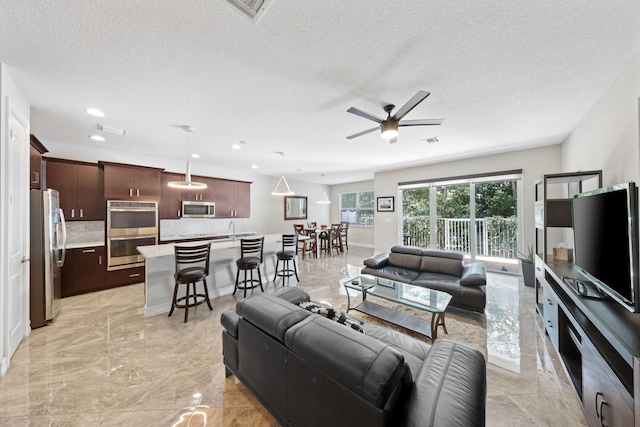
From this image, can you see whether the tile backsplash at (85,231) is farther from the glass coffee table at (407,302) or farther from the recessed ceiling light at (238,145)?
the glass coffee table at (407,302)

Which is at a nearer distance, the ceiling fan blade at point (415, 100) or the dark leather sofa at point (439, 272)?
the ceiling fan blade at point (415, 100)

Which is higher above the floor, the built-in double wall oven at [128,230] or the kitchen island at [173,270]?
the built-in double wall oven at [128,230]

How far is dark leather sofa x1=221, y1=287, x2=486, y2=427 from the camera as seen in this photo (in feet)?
2.94

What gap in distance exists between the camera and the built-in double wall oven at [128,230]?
4.11 metres

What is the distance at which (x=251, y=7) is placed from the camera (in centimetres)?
140

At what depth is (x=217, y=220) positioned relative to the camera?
6.20m

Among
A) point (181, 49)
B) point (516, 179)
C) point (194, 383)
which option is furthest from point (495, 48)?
point (516, 179)

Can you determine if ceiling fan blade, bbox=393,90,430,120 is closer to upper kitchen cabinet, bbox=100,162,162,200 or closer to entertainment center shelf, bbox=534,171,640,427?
entertainment center shelf, bbox=534,171,640,427

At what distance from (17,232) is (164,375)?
7.17ft

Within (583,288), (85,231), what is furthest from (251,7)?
(85,231)

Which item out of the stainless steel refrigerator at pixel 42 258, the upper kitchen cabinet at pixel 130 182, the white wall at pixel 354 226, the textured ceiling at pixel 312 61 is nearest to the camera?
the textured ceiling at pixel 312 61

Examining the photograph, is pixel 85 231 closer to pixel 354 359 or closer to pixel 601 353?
pixel 354 359

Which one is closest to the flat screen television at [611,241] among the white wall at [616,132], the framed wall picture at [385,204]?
the white wall at [616,132]

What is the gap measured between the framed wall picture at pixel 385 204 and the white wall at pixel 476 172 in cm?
12
